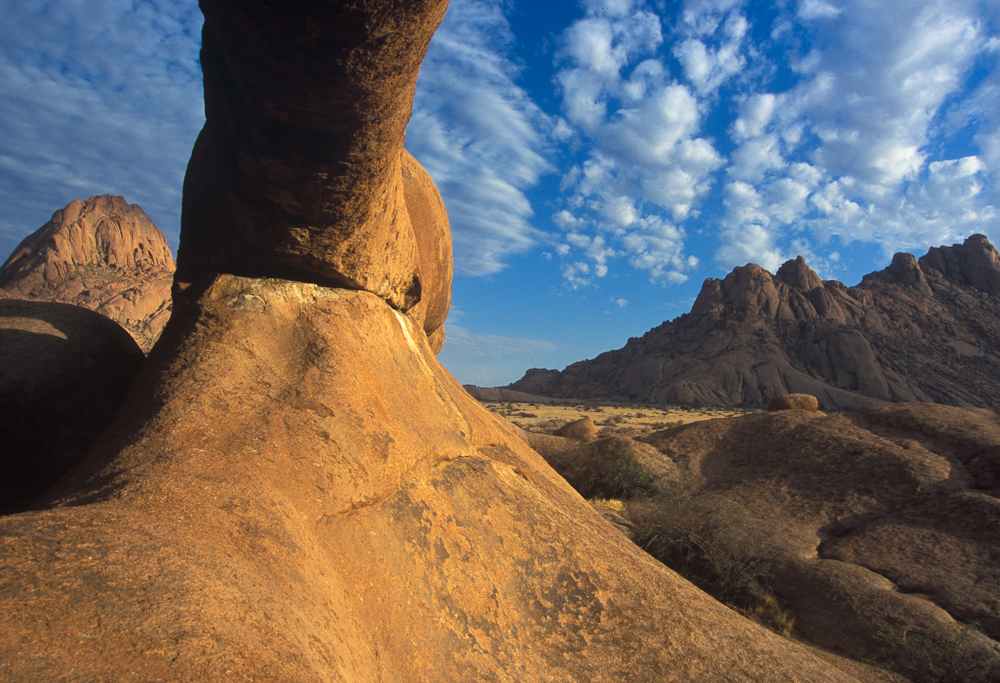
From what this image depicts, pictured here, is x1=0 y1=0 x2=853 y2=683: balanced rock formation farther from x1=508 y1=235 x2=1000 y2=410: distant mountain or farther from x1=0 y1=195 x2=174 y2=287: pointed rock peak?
x1=508 y1=235 x2=1000 y2=410: distant mountain

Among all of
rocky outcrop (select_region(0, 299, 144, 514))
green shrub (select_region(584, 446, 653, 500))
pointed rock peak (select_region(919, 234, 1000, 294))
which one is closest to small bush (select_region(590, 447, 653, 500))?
green shrub (select_region(584, 446, 653, 500))

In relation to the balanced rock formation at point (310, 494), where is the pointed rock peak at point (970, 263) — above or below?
above

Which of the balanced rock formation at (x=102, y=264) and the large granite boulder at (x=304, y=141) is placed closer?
the large granite boulder at (x=304, y=141)

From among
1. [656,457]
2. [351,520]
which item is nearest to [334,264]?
[351,520]

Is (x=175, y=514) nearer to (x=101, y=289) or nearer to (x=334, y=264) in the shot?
(x=334, y=264)

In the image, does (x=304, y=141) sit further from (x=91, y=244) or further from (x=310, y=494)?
(x=91, y=244)

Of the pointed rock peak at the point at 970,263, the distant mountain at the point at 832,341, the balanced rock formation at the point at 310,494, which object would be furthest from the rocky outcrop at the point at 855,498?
the pointed rock peak at the point at 970,263

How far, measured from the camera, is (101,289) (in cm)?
4497

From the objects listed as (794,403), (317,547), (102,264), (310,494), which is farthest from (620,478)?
(102,264)

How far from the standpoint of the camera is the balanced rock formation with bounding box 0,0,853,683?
1649 mm

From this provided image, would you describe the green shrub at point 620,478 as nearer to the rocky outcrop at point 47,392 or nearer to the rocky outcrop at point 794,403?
the rocky outcrop at point 794,403

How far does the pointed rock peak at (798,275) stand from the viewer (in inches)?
2685

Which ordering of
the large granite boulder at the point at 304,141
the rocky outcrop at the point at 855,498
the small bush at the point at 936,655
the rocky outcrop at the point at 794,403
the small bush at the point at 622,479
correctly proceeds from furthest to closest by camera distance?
the rocky outcrop at the point at 794,403 < the small bush at the point at 622,479 < the rocky outcrop at the point at 855,498 < the small bush at the point at 936,655 < the large granite boulder at the point at 304,141

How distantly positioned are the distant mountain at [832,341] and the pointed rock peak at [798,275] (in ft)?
0.60
